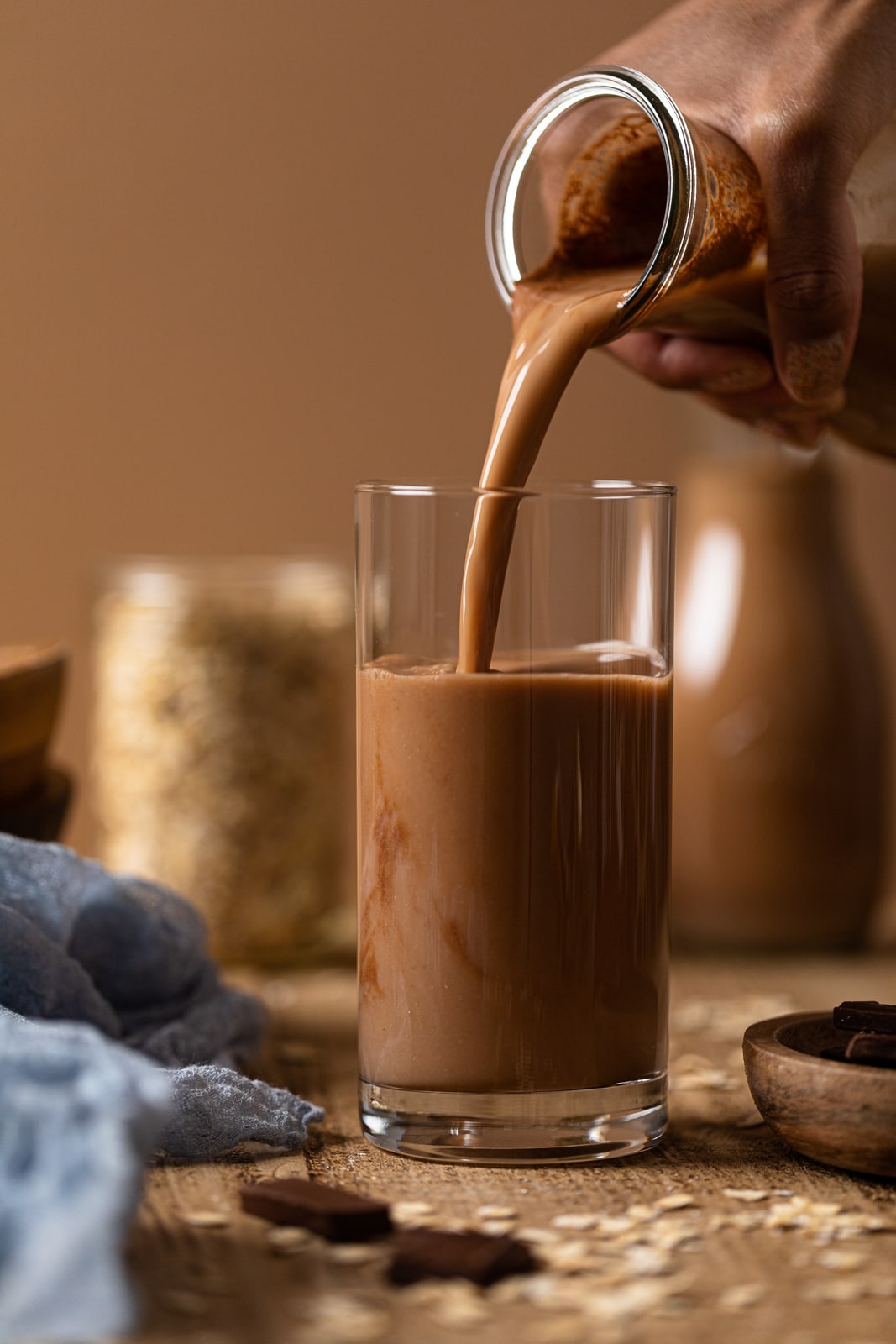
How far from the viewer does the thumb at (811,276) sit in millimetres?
897

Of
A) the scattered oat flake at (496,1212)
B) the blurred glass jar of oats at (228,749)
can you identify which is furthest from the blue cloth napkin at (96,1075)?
the blurred glass jar of oats at (228,749)

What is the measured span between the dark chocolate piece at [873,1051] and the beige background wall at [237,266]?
112cm

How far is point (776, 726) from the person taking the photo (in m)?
1.46

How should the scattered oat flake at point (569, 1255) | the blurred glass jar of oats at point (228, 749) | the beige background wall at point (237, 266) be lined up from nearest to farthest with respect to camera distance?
the scattered oat flake at point (569, 1255), the blurred glass jar of oats at point (228, 749), the beige background wall at point (237, 266)

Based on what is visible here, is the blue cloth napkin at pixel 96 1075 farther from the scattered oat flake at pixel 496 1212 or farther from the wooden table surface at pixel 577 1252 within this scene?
the scattered oat flake at pixel 496 1212

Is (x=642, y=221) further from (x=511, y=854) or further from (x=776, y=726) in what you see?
(x=776, y=726)

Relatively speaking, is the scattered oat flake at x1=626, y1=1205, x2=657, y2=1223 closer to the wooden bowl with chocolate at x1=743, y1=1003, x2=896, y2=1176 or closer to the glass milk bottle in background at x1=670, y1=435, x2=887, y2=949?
the wooden bowl with chocolate at x1=743, y1=1003, x2=896, y2=1176

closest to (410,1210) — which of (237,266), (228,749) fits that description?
(228,749)

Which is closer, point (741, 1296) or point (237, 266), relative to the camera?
point (741, 1296)

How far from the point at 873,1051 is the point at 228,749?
Result: 0.75 metres

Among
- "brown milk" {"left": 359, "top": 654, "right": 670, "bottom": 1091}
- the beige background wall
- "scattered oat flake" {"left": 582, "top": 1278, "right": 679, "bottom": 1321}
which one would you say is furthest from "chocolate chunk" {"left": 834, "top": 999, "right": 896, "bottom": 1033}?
the beige background wall

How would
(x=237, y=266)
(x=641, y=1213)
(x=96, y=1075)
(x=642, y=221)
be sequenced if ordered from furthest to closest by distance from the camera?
(x=237, y=266) → (x=642, y=221) → (x=641, y=1213) → (x=96, y=1075)

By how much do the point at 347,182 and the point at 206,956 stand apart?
1.07 m

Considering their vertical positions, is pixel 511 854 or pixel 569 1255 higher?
pixel 511 854
